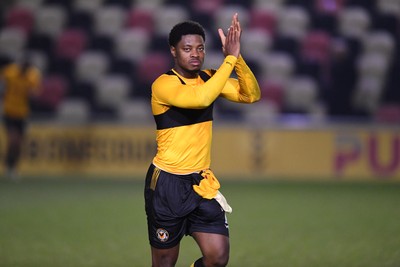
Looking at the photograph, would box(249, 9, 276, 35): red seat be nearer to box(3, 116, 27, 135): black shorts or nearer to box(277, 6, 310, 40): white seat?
box(277, 6, 310, 40): white seat

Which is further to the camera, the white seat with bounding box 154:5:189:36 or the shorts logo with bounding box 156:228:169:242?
the white seat with bounding box 154:5:189:36

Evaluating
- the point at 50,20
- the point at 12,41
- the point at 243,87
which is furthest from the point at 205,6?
the point at 243,87

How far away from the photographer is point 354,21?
17828mm

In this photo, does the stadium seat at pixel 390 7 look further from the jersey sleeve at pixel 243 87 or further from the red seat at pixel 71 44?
the jersey sleeve at pixel 243 87

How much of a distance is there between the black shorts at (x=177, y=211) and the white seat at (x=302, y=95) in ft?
39.1

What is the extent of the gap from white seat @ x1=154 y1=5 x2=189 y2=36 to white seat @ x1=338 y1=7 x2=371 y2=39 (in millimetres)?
3136

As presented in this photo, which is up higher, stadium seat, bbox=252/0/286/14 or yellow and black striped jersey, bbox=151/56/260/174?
stadium seat, bbox=252/0/286/14

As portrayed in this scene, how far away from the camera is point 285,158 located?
14.8 meters

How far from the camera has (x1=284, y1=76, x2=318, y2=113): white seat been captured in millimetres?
16812

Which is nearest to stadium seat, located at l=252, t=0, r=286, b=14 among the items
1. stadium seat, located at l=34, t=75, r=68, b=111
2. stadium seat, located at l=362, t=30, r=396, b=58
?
stadium seat, located at l=362, t=30, r=396, b=58

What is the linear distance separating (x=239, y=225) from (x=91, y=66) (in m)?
8.93

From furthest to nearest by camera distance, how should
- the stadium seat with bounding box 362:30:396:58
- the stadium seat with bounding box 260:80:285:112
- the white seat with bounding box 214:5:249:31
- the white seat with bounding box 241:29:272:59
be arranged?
the white seat with bounding box 214:5:249:31
the stadium seat with bounding box 362:30:396:58
the white seat with bounding box 241:29:272:59
the stadium seat with bounding box 260:80:285:112

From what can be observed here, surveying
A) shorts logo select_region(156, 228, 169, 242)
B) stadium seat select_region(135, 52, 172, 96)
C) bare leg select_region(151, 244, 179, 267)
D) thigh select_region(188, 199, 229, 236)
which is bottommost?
bare leg select_region(151, 244, 179, 267)

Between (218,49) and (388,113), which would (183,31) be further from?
(218,49)
